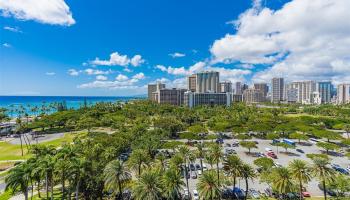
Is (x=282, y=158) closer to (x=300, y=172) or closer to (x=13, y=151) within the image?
(x=300, y=172)

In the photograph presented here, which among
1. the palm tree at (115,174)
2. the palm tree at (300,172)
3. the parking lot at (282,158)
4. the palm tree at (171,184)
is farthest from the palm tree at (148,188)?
the palm tree at (300,172)

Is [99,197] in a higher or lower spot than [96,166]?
lower

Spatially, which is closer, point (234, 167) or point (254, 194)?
point (234, 167)

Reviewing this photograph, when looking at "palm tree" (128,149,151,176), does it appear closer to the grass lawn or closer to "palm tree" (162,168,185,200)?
"palm tree" (162,168,185,200)

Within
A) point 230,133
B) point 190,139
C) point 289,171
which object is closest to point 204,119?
point 230,133

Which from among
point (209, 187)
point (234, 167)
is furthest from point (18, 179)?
point (234, 167)

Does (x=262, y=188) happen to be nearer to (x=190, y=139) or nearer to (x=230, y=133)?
(x=190, y=139)
